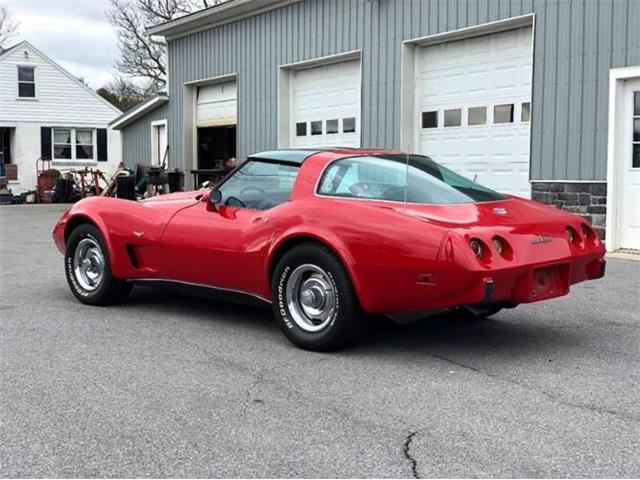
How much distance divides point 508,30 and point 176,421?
9671 mm

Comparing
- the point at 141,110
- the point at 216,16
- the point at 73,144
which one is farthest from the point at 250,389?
the point at 73,144

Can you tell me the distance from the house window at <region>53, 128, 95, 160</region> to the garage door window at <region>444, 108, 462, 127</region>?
2419 cm

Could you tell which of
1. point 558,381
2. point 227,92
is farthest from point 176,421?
point 227,92

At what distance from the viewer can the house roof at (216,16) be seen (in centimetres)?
1620

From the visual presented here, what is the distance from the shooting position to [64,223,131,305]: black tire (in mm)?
6750

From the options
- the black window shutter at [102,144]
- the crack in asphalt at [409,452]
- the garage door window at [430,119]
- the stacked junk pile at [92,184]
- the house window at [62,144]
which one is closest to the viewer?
the crack in asphalt at [409,452]

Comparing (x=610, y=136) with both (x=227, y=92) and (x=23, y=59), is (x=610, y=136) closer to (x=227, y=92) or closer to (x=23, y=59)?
(x=227, y=92)

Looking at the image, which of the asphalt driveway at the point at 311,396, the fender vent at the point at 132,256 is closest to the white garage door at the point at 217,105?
the fender vent at the point at 132,256

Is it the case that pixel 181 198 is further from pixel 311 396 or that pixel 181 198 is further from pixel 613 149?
pixel 613 149

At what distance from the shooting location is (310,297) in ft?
17.3

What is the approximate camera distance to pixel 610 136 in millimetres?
10273

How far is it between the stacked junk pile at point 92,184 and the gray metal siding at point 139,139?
467 mm

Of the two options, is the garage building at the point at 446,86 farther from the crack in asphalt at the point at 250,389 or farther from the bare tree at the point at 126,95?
the bare tree at the point at 126,95

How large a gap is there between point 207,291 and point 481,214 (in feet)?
7.46
